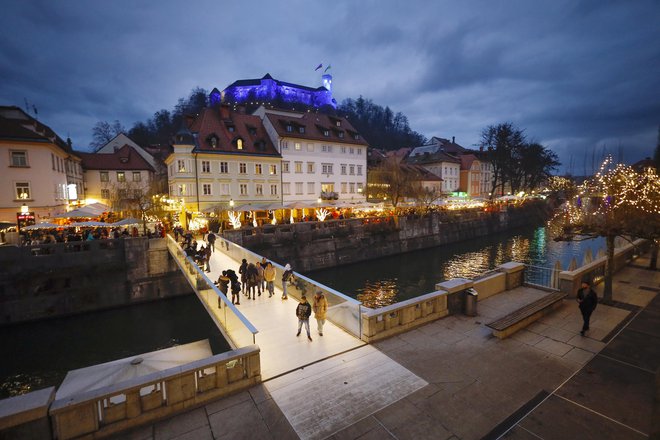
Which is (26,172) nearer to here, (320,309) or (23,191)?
(23,191)

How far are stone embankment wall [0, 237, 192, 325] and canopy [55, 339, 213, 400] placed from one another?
13.0 m

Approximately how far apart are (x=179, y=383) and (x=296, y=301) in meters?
6.54

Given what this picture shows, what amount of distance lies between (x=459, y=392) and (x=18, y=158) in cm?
3610

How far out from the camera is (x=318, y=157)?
4194 cm

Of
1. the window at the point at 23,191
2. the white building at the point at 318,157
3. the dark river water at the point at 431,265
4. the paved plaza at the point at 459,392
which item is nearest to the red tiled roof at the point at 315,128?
the white building at the point at 318,157

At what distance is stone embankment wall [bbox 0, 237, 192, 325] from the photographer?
738 inches

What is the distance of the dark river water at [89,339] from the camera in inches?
577

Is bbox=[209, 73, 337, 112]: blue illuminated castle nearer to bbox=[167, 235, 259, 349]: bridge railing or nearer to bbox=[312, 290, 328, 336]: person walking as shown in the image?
bbox=[167, 235, 259, 349]: bridge railing

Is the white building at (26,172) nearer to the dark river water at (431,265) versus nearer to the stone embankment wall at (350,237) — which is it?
the stone embankment wall at (350,237)

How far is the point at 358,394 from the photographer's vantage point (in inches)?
272

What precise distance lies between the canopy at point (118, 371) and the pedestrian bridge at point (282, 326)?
1.75 metres

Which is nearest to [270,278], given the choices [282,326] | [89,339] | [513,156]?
[282,326]

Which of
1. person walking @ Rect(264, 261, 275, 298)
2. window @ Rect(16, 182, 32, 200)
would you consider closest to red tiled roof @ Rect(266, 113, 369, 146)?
window @ Rect(16, 182, 32, 200)

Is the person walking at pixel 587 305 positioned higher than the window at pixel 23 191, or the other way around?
the window at pixel 23 191
